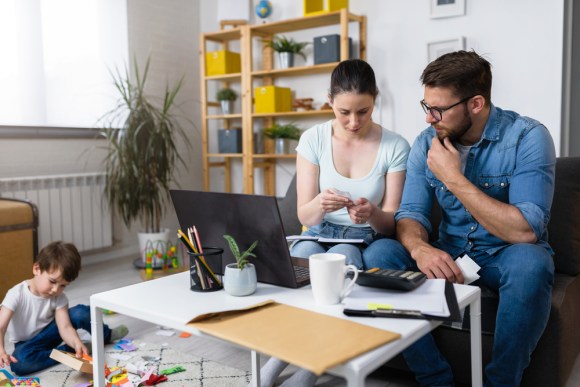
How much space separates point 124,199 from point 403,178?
7.81 feet

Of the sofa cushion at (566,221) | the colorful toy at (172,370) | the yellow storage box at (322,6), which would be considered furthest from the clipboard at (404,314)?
the yellow storage box at (322,6)

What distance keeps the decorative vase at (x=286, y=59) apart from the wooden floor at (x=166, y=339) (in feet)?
6.04

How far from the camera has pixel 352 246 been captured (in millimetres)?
1799

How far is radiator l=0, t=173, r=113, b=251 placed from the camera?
358 cm

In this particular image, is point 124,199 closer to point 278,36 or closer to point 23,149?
point 23,149

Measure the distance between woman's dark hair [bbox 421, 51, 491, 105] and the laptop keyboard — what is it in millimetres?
709

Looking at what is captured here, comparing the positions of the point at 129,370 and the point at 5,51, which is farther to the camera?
the point at 5,51

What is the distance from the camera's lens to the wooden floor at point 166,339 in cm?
196

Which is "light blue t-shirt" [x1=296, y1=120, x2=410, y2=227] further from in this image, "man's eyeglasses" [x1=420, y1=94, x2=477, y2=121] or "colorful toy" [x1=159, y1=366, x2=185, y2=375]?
"colorful toy" [x1=159, y1=366, x2=185, y2=375]

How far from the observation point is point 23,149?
3633mm

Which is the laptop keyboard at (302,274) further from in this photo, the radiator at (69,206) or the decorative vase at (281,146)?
the decorative vase at (281,146)

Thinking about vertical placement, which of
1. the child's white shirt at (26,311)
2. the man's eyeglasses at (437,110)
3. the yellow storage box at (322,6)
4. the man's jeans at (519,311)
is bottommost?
the child's white shirt at (26,311)

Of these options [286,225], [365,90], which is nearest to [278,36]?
[286,225]

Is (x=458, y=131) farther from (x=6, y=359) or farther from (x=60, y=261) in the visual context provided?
Result: (x=6, y=359)
